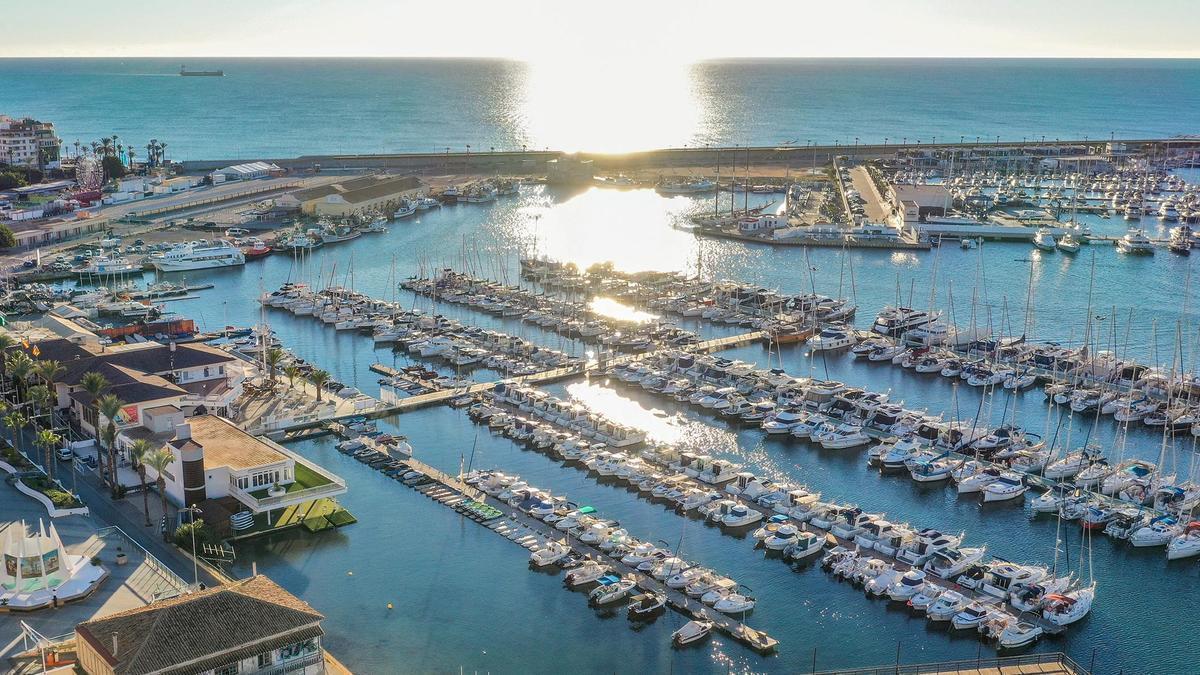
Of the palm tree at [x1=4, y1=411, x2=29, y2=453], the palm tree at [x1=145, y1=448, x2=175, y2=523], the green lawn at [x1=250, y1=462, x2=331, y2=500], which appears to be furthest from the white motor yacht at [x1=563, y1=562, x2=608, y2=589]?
the palm tree at [x1=4, y1=411, x2=29, y2=453]

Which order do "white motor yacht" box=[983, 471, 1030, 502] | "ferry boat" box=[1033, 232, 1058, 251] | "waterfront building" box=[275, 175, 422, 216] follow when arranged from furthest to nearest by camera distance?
"waterfront building" box=[275, 175, 422, 216]
"ferry boat" box=[1033, 232, 1058, 251]
"white motor yacht" box=[983, 471, 1030, 502]

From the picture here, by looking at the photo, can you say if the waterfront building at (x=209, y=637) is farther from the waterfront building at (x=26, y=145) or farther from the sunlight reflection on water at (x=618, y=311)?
the waterfront building at (x=26, y=145)

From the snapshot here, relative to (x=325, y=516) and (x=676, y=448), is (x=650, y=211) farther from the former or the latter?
(x=325, y=516)

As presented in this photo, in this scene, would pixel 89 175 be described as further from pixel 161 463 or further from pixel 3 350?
pixel 161 463

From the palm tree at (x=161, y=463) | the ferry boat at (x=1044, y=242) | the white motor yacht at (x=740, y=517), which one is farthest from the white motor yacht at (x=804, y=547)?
the ferry boat at (x=1044, y=242)

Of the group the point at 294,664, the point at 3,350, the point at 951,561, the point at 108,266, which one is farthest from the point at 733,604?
the point at 108,266

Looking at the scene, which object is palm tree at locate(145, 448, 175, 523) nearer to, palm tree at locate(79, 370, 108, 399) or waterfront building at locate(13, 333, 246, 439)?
palm tree at locate(79, 370, 108, 399)
